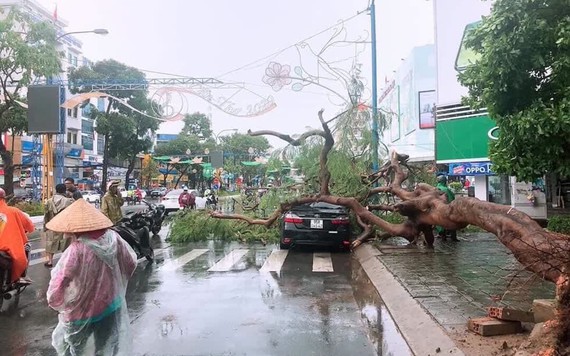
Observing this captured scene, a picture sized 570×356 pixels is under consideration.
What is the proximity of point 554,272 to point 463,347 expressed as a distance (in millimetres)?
1100

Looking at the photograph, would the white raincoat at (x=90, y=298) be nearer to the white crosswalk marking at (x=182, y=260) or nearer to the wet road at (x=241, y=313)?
the wet road at (x=241, y=313)

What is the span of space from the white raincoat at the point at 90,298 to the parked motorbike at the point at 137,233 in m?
6.45

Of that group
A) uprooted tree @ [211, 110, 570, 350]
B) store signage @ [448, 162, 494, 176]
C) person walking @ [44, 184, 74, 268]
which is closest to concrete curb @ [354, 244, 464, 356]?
uprooted tree @ [211, 110, 570, 350]

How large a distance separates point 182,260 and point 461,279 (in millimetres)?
5998

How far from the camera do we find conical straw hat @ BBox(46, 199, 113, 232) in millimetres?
3791

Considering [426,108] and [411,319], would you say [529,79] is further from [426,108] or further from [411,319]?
[426,108]

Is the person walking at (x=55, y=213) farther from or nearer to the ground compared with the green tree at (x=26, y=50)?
nearer to the ground

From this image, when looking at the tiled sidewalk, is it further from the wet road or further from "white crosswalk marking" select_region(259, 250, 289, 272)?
"white crosswalk marking" select_region(259, 250, 289, 272)

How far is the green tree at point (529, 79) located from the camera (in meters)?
6.52

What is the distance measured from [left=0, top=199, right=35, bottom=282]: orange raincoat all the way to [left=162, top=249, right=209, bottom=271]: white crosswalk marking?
3.31 metres

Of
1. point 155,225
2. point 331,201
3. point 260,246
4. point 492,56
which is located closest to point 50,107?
point 155,225

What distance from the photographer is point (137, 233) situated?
10.8 meters

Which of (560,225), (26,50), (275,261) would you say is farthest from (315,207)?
(26,50)


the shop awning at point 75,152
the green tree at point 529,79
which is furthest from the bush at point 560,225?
the shop awning at point 75,152
